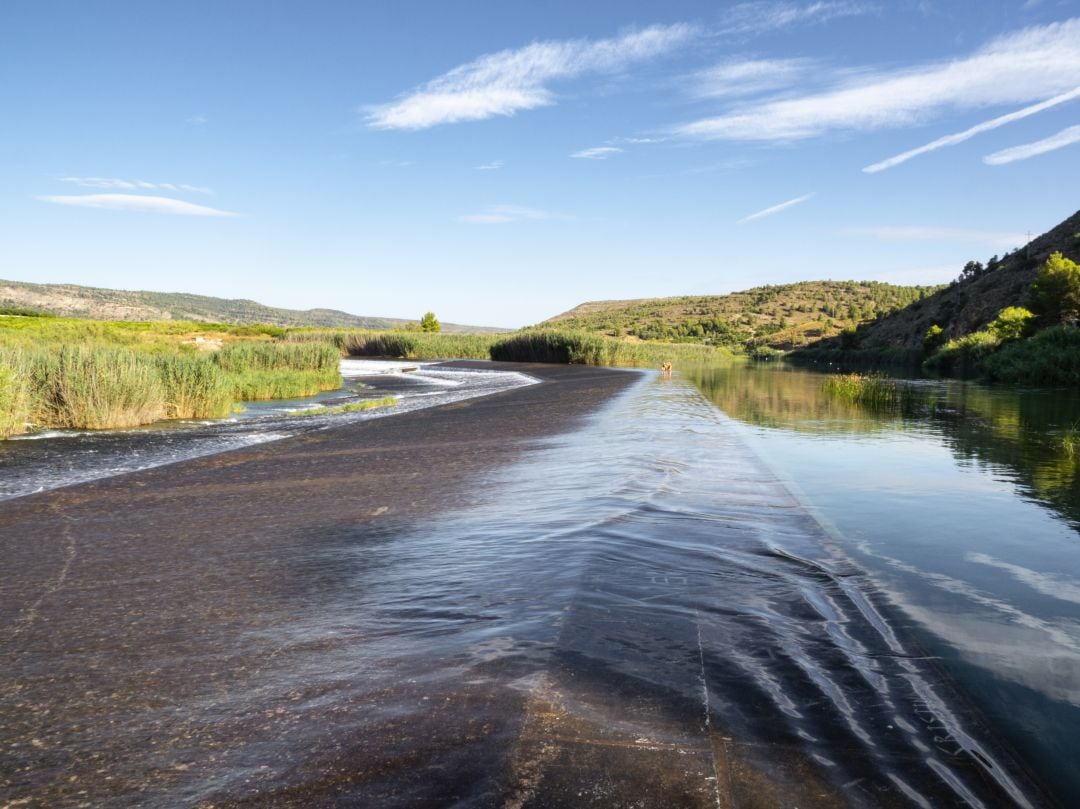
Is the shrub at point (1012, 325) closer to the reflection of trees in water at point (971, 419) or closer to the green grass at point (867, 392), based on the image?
the reflection of trees in water at point (971, 419)

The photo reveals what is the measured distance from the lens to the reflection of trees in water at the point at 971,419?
488 inches

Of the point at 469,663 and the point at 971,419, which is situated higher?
the point at 971,419

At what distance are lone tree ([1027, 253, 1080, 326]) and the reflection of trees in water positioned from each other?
56.2ft

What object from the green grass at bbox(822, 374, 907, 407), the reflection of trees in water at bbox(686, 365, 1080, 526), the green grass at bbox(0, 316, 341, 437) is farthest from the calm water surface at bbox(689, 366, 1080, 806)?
the green grass at bbox(0, 316, 341, 437)

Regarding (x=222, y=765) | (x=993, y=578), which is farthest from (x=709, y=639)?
(x=993, y=578)

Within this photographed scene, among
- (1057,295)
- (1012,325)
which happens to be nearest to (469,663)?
(1012,325)

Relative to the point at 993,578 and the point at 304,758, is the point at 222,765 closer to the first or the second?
the point at 304,758

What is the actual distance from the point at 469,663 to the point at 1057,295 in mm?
54365

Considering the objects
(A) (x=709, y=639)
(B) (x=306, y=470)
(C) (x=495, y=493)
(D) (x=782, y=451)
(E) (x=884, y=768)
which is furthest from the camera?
(D) (x=782, y=451)

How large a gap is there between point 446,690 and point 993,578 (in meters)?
5.18

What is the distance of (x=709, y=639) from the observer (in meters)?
4.97

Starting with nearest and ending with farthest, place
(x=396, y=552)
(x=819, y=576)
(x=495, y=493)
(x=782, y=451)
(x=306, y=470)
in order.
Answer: (x=819, y=576) → (x=396, y=552) → (x=495, y=493) → (x=306, y=470) → (x=782, y=451)

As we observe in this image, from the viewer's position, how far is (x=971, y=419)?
20.7 metres

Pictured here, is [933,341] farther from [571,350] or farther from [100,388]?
[100,388]
